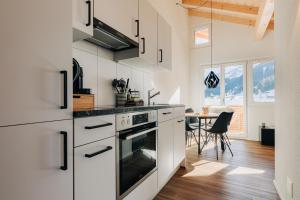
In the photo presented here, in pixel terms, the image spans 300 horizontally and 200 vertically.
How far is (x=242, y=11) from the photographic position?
4113mm

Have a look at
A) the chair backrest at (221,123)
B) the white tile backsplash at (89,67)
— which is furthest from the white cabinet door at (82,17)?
the chair backrest at (221,123)

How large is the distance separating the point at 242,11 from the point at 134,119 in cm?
408

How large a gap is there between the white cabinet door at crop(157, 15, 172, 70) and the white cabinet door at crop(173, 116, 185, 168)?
88 cm

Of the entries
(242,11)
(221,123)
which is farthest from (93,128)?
(242,11)

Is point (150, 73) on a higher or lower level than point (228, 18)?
lower

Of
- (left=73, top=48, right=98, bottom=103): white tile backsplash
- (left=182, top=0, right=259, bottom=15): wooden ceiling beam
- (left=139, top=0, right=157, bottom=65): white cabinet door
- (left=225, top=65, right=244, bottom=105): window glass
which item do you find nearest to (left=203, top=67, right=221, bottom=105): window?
(left=225, top=65, right=244, bottom=105): window glass

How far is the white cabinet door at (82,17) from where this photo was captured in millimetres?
1239

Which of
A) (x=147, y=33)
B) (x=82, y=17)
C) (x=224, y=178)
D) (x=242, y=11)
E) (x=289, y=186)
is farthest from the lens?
(x=242, y=11)

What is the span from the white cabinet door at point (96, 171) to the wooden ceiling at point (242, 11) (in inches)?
140

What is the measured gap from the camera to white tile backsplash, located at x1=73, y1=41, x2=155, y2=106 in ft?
5.86

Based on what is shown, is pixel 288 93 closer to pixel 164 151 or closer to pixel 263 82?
pixel 164 151

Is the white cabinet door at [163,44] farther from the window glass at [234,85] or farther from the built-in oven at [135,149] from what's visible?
the window glass at [234,85]

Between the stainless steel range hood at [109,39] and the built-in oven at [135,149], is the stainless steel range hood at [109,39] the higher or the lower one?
the higher one

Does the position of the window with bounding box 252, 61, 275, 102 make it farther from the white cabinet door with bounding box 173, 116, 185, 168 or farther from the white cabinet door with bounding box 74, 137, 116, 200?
the white cabinet door with bounding box 74, 137, 116, 200
